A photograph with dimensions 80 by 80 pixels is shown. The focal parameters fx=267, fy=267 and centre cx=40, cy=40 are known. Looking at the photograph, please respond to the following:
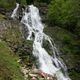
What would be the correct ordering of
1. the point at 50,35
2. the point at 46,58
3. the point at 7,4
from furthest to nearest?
1. the point at 7,4
2. the point at 50,35
3. the point at 46,58

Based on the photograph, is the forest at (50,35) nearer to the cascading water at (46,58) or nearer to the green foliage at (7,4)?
the green foliage at (7,4)

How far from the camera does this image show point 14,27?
25.6 metres

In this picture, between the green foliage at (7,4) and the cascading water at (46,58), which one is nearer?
the cascading water at (46,58)

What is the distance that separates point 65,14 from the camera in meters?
31.0

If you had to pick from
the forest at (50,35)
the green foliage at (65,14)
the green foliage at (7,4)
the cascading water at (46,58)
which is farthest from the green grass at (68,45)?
the green foliage at (7,4)

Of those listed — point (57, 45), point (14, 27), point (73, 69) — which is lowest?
point (73, 69)

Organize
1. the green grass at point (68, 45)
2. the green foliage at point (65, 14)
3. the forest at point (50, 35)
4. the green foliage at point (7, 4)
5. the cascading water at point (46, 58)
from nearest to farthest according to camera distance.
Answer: the forest at point (50, 35)
the cascading water at point (46, 58)
the green grass at point (68, 45)
the green foliage at point (65, 14)
the green foliage at point (7, 4)

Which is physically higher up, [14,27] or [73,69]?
[14,27]

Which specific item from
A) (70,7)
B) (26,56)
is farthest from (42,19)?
(26,56)

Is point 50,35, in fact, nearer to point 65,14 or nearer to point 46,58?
point 46,58

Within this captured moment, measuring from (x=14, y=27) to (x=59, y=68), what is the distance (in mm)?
5867

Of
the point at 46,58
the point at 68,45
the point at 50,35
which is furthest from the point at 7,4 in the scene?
the point at 46,58

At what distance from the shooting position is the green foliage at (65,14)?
27703mm

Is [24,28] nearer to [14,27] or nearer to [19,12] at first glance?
[14,27]
